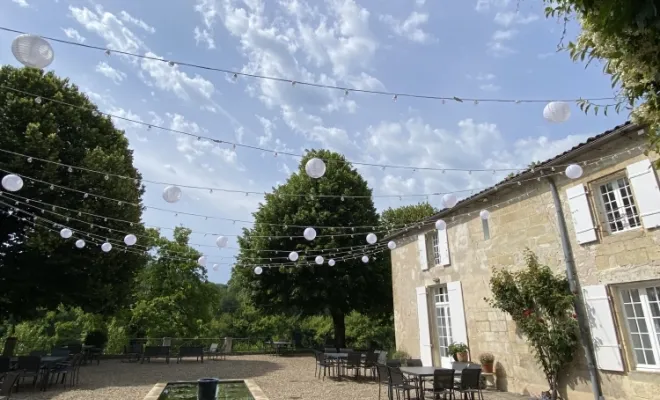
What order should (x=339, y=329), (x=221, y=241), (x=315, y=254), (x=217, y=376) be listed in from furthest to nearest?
(x=339, y=329) → (x=315, y=254) → (x=217, y=376) → (x=221, y=241)

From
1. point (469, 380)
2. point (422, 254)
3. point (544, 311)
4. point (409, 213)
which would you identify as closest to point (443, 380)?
point (469, 380)

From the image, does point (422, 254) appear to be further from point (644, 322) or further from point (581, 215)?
point (644, 322)

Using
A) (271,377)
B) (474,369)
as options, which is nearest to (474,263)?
(474,369)

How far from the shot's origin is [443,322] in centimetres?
1018

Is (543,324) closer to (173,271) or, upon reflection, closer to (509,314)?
(509,314)

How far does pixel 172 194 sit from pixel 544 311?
7.02 metres

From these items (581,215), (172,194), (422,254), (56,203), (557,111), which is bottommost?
(581,215)

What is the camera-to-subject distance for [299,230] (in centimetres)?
1536

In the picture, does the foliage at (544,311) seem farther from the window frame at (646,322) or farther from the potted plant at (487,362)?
the potted plant at (487,362)

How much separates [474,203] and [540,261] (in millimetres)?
2193

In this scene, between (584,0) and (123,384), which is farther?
(123,384)

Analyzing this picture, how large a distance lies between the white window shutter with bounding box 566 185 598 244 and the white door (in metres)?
4.08

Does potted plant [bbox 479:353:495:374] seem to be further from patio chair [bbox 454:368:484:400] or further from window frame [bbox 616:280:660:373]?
window frame [bbox 616:280:660:373]

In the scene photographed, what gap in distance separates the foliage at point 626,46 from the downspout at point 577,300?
517cm
